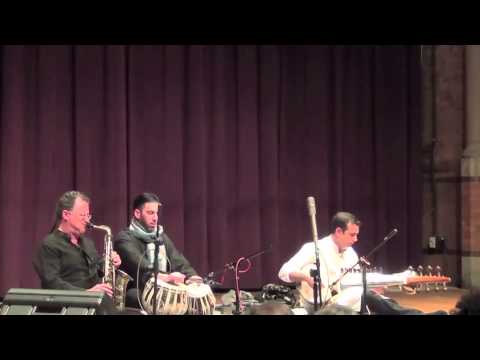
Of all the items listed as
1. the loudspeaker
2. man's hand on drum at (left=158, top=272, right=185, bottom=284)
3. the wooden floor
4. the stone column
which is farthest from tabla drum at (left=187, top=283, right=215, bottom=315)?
the stone column

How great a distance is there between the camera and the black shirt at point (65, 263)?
4.66 meters

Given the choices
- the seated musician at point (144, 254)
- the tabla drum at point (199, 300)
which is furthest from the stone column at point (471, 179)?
the tabla drum at point (199, 300)

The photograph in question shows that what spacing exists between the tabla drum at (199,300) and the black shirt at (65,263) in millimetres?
733

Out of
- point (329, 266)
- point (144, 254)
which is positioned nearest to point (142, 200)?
point (144, 254)

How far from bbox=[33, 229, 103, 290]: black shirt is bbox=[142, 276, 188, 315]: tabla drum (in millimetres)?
461

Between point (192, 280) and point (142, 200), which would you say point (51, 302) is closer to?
point (192, 280)

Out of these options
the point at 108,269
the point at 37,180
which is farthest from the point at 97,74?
the point at 108,269

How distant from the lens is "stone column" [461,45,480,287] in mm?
8383

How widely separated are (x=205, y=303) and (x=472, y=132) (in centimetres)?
512

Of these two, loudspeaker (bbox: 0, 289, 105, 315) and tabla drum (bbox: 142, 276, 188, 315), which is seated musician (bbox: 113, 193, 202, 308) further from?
loudspeaker (bbox: 0, 289, 105, 315)

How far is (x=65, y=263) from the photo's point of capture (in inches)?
188

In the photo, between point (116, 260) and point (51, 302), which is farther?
point (116, 260)

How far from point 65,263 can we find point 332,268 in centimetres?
199
